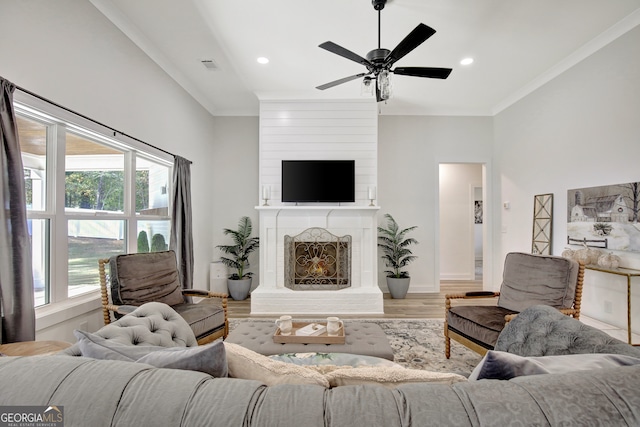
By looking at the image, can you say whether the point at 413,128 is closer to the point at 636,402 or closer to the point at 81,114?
the point at 81,114

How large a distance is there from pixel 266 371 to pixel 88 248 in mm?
2510

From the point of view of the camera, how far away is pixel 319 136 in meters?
4.26

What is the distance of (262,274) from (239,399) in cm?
355

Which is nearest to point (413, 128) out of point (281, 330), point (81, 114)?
point (281, 330)

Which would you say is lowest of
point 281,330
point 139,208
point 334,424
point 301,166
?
point 281,330

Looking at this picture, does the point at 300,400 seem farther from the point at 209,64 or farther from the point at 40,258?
the point at 209,64

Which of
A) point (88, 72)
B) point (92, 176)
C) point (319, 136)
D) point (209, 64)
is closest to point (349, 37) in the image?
point (319, 136)

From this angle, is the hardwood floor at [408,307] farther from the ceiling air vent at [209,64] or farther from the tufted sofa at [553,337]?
the ceiling air vent at [209,64]

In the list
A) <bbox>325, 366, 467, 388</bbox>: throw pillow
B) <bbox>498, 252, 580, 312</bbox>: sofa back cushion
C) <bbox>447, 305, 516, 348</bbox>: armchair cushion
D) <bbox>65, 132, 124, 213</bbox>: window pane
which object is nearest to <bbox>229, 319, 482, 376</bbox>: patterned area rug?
<bbox>447, 305, 516, 348</bbox>: armchair cushion

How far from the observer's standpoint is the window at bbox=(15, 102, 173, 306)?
82.0 inches

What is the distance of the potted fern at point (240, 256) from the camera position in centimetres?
452

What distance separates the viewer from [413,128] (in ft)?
16.4

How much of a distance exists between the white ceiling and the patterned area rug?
2.78 m

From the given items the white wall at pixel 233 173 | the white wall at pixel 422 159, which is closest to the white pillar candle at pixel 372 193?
the white wall at pixel 422 159
